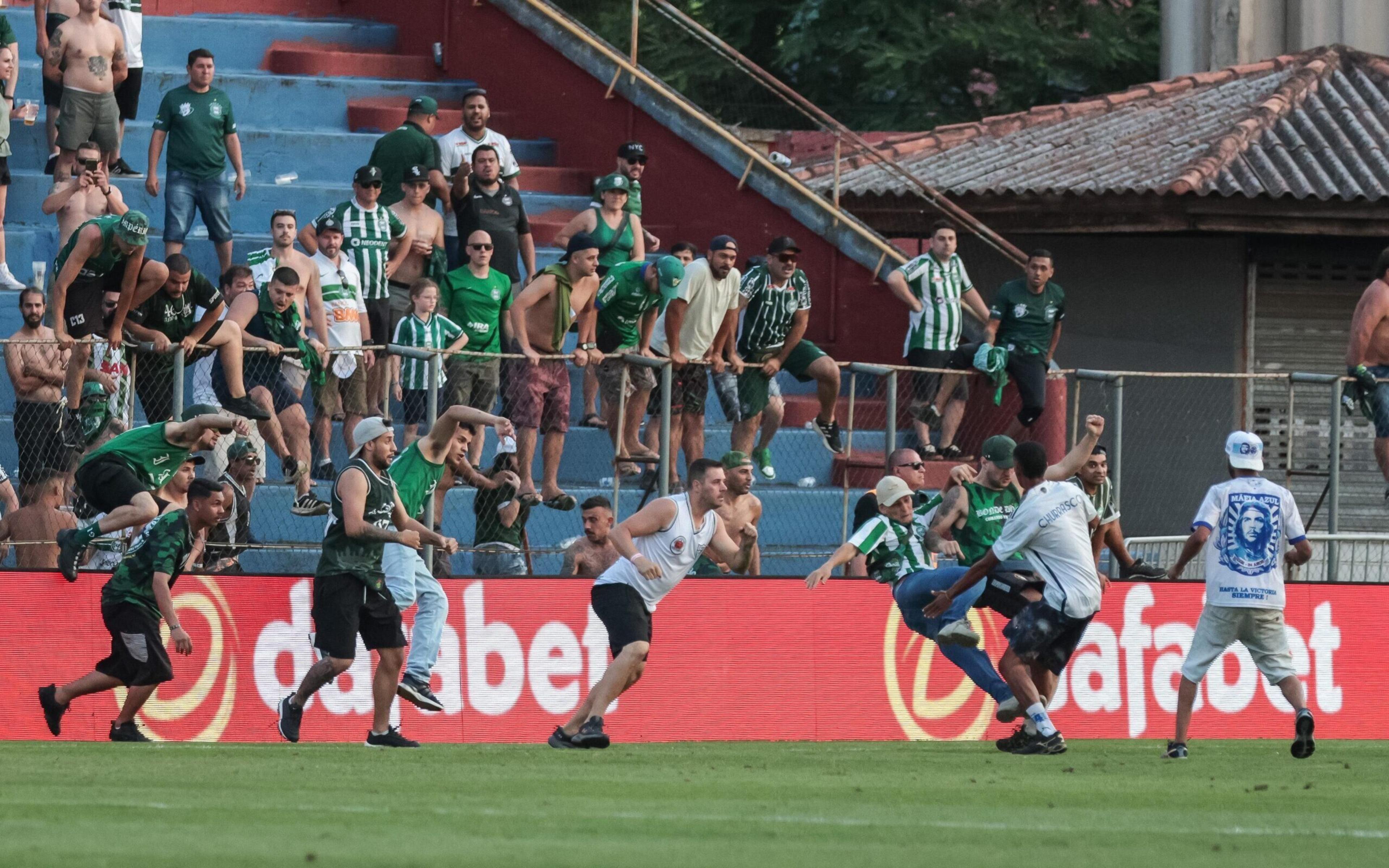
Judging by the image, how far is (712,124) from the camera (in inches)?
852

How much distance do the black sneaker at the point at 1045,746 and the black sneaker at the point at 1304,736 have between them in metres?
1.34

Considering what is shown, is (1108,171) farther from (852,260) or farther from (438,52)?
(438,52)

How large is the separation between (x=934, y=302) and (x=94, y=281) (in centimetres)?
721

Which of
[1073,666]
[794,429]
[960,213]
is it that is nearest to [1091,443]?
[1073,666]

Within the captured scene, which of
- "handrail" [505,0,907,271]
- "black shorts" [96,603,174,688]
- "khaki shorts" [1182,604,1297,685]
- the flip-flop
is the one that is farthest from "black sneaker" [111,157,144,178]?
"khaki shorts" [1182,604,1297,685]

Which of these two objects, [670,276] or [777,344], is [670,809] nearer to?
[670,276]

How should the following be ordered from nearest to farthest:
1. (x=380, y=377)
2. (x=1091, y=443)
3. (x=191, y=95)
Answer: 1. (x=1091, y=443)
2. (x=380, y=377)
3. (x=191, y=95)

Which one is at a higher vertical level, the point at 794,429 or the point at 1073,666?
the point at 794,429

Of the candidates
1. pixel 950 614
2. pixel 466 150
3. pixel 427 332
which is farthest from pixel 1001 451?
pixel 466 150

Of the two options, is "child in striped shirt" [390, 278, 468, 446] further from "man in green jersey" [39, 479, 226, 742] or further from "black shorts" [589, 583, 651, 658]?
"black shorts" [589, 583, 651, 658]

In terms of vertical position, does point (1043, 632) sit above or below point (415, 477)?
below

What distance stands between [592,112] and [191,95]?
4.91m

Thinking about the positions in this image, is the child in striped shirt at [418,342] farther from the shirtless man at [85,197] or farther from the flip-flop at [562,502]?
the shirtless man at [85,197]

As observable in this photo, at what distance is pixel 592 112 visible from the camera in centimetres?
2252
